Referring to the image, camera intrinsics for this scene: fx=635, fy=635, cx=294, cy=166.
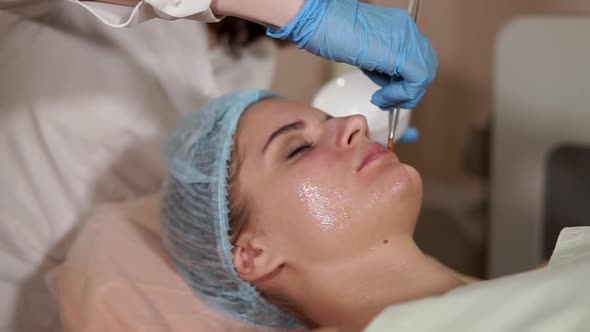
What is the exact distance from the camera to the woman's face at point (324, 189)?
3.55 feet

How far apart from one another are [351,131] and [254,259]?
0.29m

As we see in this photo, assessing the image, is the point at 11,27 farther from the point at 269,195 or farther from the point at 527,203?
the point at 527,203

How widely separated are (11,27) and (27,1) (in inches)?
9.0

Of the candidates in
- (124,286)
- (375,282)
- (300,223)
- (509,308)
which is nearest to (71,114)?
(124,286)

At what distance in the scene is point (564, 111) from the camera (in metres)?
1.69

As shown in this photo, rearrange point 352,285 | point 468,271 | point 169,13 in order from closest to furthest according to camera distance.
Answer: point 169,13, point 352,285, point 468,271

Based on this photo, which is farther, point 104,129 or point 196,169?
point 104,129

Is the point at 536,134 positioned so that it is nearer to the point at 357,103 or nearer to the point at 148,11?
the point at 357,103

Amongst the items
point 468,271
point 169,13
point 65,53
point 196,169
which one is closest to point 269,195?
point 196,169

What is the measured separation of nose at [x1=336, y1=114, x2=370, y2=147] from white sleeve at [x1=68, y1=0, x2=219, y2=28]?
0.29 m

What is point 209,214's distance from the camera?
3.86ft

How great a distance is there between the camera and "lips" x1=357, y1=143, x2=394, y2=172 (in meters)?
1.11

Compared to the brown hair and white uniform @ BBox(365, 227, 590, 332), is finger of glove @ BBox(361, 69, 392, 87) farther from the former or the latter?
the brown hair

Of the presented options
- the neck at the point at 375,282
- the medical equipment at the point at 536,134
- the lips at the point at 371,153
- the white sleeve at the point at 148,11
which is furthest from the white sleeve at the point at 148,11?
the medical equipment at the point at 536,134
